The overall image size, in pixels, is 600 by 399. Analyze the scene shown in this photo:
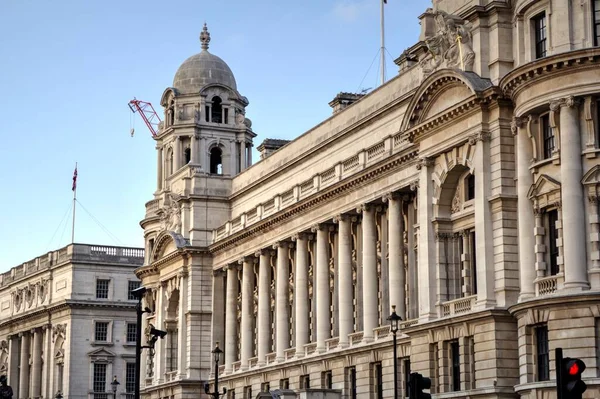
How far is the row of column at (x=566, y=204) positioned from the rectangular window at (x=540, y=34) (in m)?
3.07

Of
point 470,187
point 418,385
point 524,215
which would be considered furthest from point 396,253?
point 418,385

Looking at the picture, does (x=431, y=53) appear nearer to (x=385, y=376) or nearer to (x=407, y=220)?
(x=407, y=220)

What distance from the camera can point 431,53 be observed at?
63.1 meters

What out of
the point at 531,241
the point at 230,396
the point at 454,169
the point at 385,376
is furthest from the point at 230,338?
the point at 531,241

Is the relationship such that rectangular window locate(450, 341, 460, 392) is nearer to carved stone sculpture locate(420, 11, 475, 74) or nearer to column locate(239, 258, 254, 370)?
carved stone sculpture locate(420, 11, 475, 74)

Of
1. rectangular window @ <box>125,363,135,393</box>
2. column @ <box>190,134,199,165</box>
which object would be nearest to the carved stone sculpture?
column @ <box>190,134,199,165</box>

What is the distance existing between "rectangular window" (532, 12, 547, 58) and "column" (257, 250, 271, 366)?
4073 cm

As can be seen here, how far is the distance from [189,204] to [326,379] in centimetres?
2841

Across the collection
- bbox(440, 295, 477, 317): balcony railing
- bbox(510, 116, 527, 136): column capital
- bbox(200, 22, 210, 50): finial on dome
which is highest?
bbox(200, 22, 210, 50): finial on dome

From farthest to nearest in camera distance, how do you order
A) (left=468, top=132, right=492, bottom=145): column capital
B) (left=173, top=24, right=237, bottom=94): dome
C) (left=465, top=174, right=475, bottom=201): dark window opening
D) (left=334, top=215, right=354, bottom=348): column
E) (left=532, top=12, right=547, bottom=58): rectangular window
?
1. (left=173, top=24, right=237, bottom=94): dome
2. (left=334, top=215, right=354, bottom=348): column
3. (left=465, top=174, right=475, bottom=201): dark window opening
4. (left=468, top=132, right=492, bottom=145): column capital
5. (left=532, top=12, right=547, bottom=58): rectangular window

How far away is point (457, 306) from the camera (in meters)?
59.7

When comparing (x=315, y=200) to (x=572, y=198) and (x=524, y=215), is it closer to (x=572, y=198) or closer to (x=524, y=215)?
(x=524, y=215)

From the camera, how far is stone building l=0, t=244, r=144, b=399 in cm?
13412

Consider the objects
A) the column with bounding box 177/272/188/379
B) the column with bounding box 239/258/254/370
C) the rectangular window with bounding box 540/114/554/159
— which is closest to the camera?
the rectangular window with bounding box 540/114/554/159
